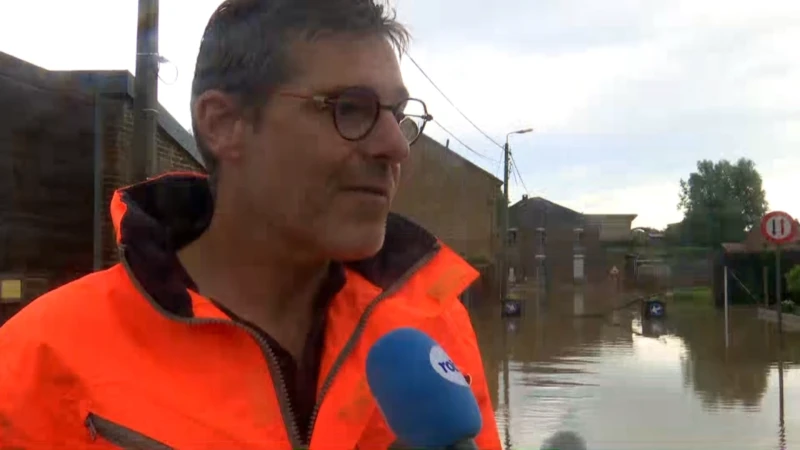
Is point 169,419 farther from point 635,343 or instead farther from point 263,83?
point 635,343

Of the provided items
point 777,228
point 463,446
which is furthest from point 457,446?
point 777,228

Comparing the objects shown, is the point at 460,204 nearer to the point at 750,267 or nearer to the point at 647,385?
the point at 750,267

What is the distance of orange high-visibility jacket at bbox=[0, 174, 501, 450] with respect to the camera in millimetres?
1463

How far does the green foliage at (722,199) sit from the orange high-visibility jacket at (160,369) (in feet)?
144

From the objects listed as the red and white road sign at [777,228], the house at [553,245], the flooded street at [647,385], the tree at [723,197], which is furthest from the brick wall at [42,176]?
the tree at [723,197]

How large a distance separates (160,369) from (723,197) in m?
56.0

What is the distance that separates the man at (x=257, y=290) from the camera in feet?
4.88

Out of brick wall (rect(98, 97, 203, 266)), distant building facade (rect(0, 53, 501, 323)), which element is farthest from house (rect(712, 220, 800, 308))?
distant building facade (rect(0, 53, 501, 323))

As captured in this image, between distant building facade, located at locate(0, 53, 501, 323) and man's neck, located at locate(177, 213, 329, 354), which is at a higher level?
distant building facade, located at locate(0, 53, 501, 323)

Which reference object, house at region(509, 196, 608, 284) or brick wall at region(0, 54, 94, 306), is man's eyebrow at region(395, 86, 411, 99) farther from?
house at region(509, 196, 608, 284)

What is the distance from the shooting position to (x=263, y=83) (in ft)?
5.50

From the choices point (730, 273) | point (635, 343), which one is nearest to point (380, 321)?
point (635, 343)

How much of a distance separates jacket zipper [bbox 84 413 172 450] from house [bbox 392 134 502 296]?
99.4ft

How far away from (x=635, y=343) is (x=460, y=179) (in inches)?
688
